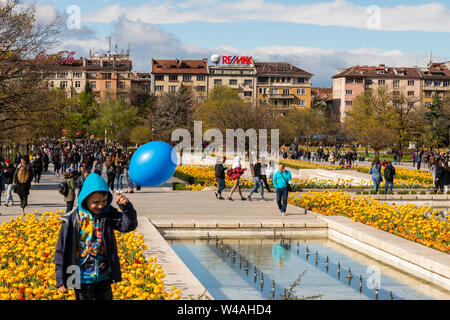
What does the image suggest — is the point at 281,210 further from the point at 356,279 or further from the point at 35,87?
the point at 35,87

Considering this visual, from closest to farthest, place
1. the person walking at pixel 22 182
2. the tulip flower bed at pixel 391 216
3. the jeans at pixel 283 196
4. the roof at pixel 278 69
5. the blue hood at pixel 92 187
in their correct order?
the blue hood at pixel 92 187 < the tulip flower bed at pixel 391 216 < the jeans at pixel 283 196 < the person walking at pixel 22 182 < the roof at pixel 278 69

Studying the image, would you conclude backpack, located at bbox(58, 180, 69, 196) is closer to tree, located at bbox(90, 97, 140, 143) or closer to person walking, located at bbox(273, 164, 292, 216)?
person walking, located at bbox(273, 164, 292, 216)

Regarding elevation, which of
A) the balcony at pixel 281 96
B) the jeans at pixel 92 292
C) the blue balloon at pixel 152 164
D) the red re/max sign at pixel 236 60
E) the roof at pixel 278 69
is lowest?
the jeans at pixel 92 292

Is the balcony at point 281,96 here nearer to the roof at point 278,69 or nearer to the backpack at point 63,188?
the roof at point 278,69

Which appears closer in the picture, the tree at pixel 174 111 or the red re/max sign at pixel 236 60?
the tree at pixel 174 111

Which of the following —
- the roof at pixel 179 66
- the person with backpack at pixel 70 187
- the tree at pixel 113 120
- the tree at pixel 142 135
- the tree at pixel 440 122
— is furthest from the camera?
the roof at pixel 179 66

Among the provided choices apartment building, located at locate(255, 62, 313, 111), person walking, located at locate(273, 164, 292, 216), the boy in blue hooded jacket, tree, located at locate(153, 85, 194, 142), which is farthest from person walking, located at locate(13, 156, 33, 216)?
apartment building, located at locate(255, 62, 313, 111)

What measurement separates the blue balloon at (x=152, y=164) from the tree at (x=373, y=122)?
167 feet

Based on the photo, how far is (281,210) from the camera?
57.0 ft

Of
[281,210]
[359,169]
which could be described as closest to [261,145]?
[359,169]

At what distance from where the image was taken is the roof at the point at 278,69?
407 ft

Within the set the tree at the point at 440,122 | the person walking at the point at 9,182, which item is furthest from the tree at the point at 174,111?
the person walking at the point at 9,182

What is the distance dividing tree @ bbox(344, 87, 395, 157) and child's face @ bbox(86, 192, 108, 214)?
2032 inches
